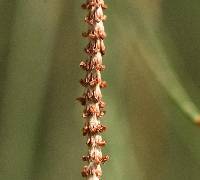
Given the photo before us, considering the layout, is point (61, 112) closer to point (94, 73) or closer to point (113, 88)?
point (113, 88)

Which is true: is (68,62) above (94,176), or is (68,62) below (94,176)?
above

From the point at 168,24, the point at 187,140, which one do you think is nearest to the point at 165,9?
the point at 168,24

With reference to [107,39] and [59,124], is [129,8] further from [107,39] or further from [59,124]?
[59,124]

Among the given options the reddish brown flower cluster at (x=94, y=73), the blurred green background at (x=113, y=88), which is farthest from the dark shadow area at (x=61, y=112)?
the reddish brown flower cluster at (x=94, y=73)

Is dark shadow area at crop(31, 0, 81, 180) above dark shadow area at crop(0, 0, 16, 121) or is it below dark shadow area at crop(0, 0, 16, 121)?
below

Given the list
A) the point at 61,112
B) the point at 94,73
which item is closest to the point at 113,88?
the point at 61,112

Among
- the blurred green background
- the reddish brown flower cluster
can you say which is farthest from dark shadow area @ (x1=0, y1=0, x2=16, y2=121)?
the reddish brown flower cluster

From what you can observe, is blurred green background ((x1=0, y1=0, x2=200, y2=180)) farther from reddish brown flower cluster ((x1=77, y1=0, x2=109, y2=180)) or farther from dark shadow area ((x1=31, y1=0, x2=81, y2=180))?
reddish brown flower cluster ((x1=77, y1=0, x2=109, y2=180))
